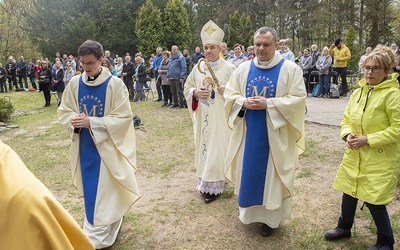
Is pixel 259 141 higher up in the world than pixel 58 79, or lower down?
lower down

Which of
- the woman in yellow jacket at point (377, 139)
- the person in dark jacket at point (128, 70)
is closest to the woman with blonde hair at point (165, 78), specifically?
the person in dark jacket at point (128, 70)

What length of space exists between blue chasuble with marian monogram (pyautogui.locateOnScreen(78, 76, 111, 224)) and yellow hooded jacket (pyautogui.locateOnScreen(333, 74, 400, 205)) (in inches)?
95.7

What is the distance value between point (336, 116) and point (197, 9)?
102 feet

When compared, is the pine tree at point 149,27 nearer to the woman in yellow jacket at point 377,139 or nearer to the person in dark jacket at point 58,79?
the person in dark jacket at point 58,79

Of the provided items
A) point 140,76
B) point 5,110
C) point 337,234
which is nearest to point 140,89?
point 140,76

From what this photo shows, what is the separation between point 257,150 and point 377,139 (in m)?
1.10

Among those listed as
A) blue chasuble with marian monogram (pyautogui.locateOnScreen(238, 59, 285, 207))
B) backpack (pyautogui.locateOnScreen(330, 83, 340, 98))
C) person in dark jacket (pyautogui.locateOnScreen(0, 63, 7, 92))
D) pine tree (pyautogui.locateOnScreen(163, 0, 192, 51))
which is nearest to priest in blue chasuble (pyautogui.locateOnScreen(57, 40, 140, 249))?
blue chasuble with marian monogram (pyautogui.locateOnScreen(238, 59, 285, 207))

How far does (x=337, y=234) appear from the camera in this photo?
3.46 meters

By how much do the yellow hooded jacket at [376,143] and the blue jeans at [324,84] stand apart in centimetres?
982

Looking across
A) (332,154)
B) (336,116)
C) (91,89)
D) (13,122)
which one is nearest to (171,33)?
(13,122)

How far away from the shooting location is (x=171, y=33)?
1190 inches

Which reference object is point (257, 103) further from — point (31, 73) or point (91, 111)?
point (31, 73)

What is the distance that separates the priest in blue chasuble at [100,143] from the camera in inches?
137

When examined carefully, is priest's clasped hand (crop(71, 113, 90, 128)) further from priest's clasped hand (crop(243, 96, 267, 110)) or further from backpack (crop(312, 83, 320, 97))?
backpack (crop(312, 83, 320, 97))
